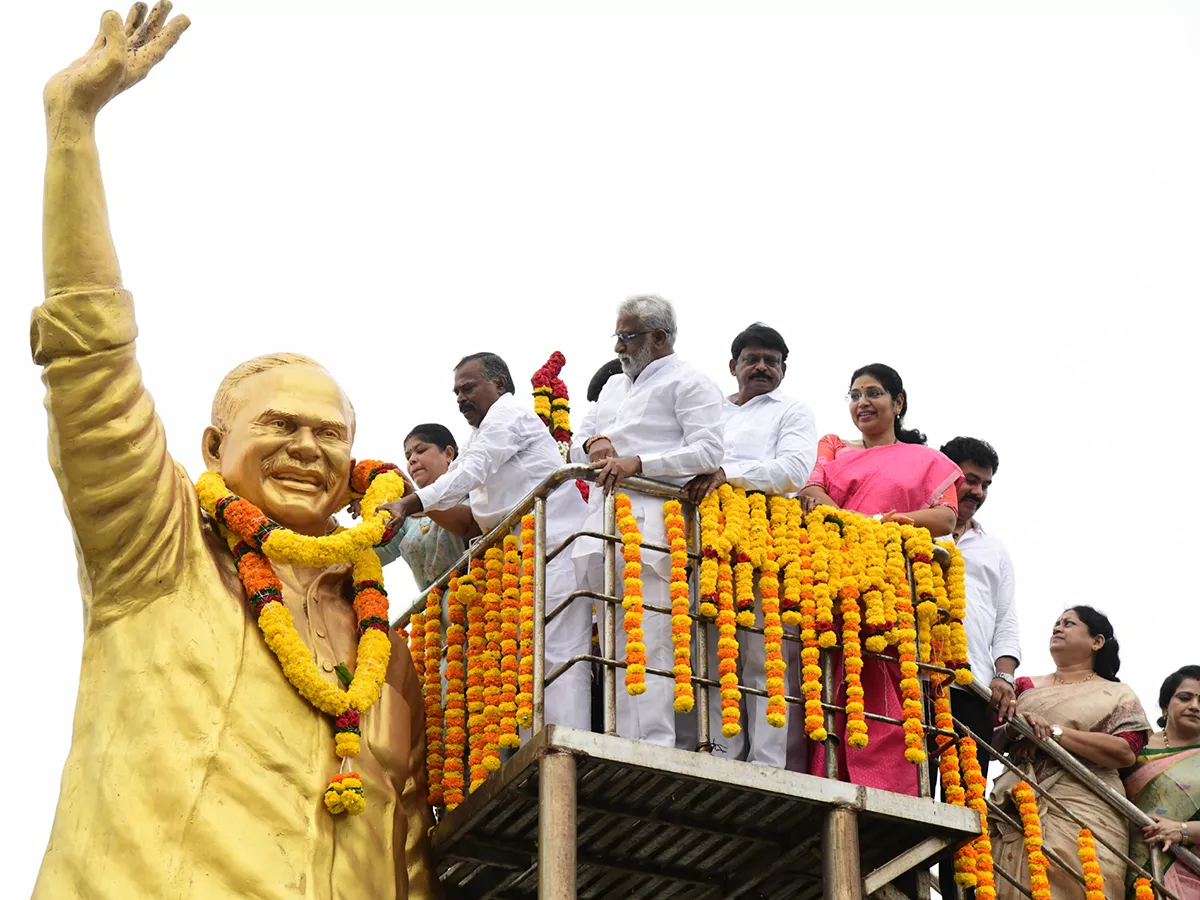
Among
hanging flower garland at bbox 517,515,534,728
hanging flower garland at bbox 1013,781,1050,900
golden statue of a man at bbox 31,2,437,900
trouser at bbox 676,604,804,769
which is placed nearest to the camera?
golden statue of a man at bbox 31,2,437,900

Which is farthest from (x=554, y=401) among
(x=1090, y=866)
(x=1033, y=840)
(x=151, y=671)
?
(x=1090, y=866)

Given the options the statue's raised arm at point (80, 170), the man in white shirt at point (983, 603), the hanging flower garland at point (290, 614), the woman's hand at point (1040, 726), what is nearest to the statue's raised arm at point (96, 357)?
the statue's raised arm at point (80, 170)

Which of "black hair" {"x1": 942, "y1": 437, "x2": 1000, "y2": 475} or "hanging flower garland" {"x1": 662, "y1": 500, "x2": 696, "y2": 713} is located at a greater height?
"black hair" {"x1": 942, "y1": 437, "x2": 1000, "y2": 475}

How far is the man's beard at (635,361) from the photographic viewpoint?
36.4ft

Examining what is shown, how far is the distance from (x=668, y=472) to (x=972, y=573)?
8.49 feet

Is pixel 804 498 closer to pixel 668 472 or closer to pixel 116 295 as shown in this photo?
pixel 668 472

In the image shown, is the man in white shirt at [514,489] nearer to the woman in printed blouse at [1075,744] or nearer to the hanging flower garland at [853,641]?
the hanging flower garland at [853,641]

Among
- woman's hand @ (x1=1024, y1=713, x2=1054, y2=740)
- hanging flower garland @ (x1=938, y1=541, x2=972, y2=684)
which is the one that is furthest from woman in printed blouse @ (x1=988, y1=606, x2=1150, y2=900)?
hanging flower garland @ (x1=938, y1=541, x2=972, y2=684)

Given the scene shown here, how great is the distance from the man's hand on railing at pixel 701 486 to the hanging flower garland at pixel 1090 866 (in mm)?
2967

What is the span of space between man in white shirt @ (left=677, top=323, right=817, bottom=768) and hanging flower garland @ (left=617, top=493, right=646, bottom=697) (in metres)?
0.46

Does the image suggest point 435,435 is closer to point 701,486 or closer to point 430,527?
point 430,527

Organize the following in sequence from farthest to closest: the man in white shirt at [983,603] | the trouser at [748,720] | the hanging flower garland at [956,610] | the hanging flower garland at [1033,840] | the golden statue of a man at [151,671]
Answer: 1. the man in white shirt at [983,603]
2. the hanging flower garland at [1033,840]
3. the hanging flower garland at [956,610]
4. the trouser at [748,720]
5. the golden statue of a man at [151,671]

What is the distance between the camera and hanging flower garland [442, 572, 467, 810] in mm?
10633

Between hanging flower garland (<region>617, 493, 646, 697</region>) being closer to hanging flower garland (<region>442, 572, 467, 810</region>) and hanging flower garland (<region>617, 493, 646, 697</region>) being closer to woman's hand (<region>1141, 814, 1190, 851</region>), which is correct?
hanging flower garland (<region>442, 572, 467, 810</region>)
